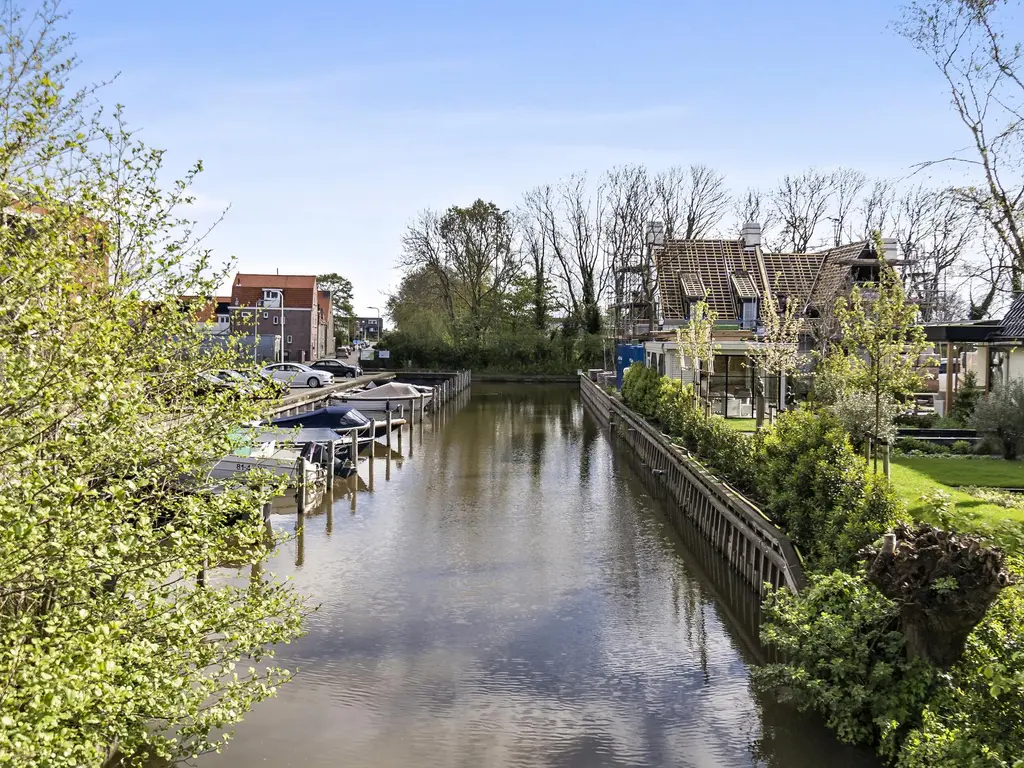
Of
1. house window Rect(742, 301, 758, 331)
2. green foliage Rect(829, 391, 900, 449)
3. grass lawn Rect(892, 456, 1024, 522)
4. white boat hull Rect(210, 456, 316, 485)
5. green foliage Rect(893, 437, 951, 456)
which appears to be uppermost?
house window Rect(742, 301, 758, 331)

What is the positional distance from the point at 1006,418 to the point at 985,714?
1847cm

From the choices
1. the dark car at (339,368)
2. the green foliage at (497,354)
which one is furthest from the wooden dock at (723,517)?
the green foliage at (497,354)

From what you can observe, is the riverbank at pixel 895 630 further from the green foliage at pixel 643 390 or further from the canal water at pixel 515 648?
the green foliage at pixel 643 390

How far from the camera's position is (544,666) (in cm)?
1277

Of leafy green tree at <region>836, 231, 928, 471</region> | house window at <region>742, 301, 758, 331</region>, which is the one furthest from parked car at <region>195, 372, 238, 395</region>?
house window at <region>742, 301, 758, 331</region>

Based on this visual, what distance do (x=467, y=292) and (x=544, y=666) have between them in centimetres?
7155

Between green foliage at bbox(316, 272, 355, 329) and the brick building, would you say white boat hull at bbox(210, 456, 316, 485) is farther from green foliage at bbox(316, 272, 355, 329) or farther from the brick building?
green foliage at bbox(316, 272, 355, 329)

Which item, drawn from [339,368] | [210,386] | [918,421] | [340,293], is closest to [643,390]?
[918,421]

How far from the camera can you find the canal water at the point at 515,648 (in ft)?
33.9

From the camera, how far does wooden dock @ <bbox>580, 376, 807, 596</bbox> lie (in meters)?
13.9

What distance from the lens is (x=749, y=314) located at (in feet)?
Answer: 154

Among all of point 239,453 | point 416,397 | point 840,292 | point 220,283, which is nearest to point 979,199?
point 220,283

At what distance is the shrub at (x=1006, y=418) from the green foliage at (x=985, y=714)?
1686 centimetres

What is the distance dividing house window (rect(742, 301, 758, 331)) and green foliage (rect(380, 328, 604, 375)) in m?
32.3
